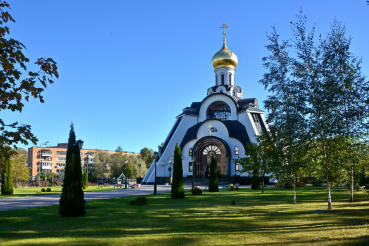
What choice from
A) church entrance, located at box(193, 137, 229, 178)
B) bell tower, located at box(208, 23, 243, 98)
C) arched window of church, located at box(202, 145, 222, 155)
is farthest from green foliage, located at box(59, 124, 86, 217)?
bell tower, located at box(208, 23, 243, 98)

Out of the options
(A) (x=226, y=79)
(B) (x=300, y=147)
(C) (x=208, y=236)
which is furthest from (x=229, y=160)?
(C) (x=208, y=236)

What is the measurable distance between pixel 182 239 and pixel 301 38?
1067 cm

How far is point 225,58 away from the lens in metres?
47.5

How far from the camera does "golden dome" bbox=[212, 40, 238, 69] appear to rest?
47562mm

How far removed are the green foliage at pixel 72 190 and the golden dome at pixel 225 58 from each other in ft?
129

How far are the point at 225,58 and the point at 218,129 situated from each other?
39.7 feet

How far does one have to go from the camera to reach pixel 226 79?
4872cm

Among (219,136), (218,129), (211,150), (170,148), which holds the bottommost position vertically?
(211,150)

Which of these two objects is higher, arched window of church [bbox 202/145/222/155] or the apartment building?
arched window of church [bbox 202/145/222/155]

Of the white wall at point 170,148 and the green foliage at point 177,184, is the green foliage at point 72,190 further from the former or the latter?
the white wall at point 170,148

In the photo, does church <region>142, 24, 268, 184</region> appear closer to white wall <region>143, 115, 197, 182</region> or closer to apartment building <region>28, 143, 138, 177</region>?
white wall <region>143, 115, 197, 182</region>

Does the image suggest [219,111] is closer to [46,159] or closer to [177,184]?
[177,184]

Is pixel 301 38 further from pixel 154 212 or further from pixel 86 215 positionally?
pixel 86 215

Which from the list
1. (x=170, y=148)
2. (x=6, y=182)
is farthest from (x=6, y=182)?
(x=170, y=148)
